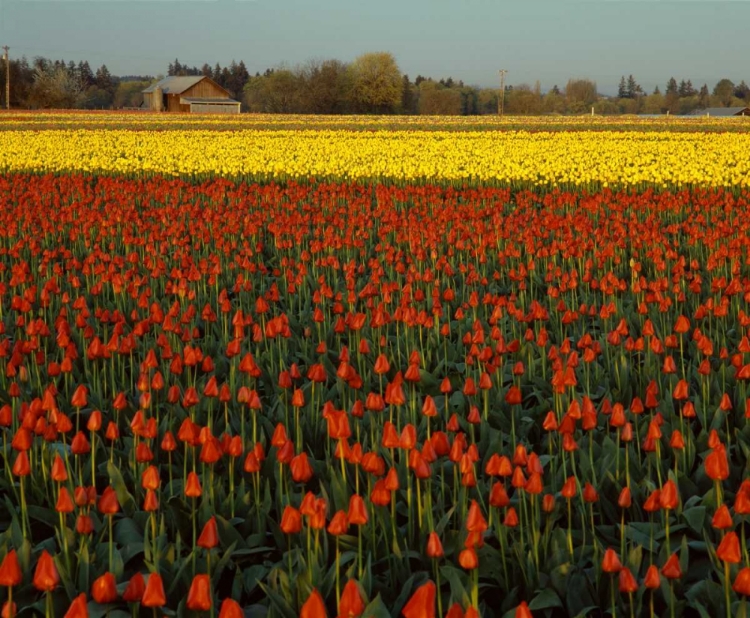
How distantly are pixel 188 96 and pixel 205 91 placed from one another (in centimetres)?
337

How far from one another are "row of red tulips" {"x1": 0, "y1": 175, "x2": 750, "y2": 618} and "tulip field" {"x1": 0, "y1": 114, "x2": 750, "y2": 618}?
0.02 meters

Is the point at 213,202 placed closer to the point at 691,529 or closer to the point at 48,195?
the point at 48,195

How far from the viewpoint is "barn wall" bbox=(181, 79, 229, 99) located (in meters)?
112

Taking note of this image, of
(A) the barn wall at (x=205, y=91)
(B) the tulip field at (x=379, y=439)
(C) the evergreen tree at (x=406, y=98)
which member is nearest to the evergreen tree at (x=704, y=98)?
(C) the evergreen tree at (x=406, y=98)

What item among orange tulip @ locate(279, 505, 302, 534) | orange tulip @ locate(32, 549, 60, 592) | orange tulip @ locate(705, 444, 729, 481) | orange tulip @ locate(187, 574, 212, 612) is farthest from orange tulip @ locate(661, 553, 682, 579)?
orange tulip @ locate(32, 549, 60, 592)

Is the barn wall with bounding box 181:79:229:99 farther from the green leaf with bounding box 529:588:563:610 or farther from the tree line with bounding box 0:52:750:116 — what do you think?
the green leaf with bounding box 529:588:563:610

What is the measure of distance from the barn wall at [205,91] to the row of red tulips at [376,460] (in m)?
109

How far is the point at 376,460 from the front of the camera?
3.03 m

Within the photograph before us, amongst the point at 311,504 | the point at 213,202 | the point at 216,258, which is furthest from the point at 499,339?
the point at 213,202

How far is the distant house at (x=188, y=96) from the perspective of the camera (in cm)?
10694

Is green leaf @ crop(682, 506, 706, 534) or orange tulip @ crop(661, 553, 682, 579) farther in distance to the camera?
green leaf @ crop(682, 506, 706, 534)

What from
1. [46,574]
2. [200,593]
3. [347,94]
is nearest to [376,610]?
[200,593]

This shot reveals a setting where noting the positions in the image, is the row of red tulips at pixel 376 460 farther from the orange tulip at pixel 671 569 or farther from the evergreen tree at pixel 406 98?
the evergreen tree at pixel 406 98

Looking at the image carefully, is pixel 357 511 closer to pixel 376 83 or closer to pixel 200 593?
pixel 200 593
